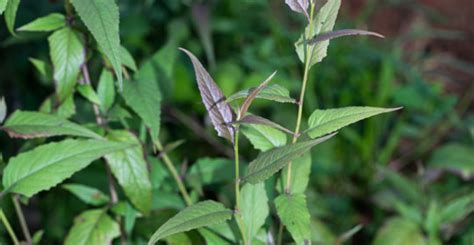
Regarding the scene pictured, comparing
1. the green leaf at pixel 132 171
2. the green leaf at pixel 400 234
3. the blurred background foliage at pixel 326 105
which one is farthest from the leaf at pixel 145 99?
the green leaf at pixel 400 234

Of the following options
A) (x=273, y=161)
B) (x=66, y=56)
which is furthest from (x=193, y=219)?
(x=66, y=56)

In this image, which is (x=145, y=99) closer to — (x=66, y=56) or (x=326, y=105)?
(x=66, y=56)

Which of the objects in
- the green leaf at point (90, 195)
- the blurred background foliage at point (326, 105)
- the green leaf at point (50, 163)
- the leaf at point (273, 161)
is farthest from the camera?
the blurred background foliage at point (326, 105)

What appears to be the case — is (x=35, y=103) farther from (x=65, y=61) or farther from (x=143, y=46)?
(x=65, y=61)

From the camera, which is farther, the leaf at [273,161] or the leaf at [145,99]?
the leaf at [145,99]

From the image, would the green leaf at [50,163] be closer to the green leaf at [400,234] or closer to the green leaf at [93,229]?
the green leaf at [93,229]

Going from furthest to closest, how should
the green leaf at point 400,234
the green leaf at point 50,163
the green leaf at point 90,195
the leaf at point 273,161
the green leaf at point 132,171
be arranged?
the green leaf at point 400,234 < the green leaf at point 90,195 < the green leaf at point 132,171 < the green leaf at point 50,163 < the leaf at point 273,161

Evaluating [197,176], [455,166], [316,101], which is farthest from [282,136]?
[316,101]

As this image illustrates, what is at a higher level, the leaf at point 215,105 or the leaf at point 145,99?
the leaf at point 215,105
